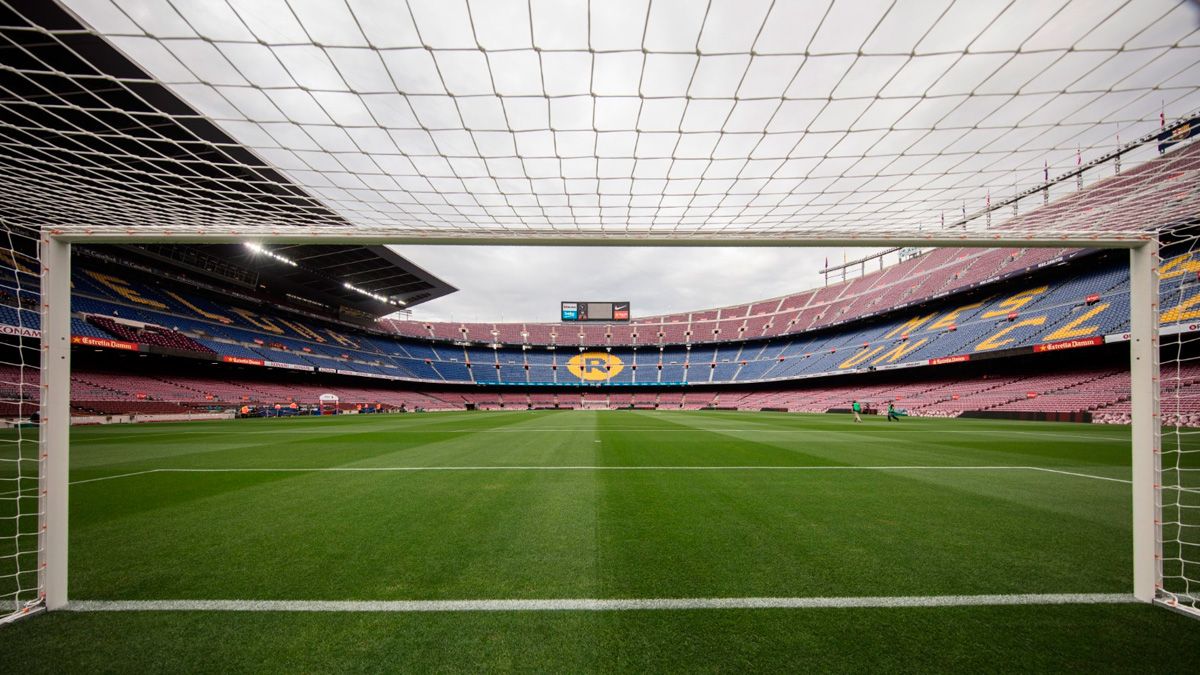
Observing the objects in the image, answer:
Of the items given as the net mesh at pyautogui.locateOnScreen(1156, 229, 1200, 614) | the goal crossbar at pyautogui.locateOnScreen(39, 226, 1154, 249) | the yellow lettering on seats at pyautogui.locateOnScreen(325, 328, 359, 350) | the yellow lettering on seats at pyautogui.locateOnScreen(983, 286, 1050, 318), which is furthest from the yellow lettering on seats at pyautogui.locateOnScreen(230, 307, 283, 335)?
the yellow lettering on seats at pyautogui.locateOnScreen(983, 286, 1050, 318)

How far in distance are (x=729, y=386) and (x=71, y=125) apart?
51.1m

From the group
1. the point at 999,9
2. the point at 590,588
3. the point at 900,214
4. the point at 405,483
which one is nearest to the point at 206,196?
the point at 405,483

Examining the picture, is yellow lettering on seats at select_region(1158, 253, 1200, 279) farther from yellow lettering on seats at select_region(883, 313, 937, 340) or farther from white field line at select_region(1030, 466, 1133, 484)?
yellow lettering on seats at select_region(883, 313, 937, 340)

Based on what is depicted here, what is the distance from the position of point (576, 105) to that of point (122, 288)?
3657 centimetres

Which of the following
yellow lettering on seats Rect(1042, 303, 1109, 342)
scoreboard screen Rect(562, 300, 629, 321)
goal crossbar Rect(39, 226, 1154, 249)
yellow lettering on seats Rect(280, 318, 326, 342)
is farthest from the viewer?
scoreboard screen Rect(562, 300, 629, 321)

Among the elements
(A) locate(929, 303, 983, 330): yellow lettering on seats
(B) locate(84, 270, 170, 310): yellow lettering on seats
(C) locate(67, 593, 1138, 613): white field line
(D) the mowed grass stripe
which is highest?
(B) locate(84, 270, 170, 310): yellow lettering on seats

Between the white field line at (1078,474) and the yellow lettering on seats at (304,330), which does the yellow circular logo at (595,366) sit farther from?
the white field line at (1078,474)

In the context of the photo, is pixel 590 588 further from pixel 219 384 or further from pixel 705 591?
pixel 219 384

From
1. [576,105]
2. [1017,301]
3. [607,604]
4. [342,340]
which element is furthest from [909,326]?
[342,340]

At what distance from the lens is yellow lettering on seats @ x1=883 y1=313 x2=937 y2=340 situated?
34366 mm

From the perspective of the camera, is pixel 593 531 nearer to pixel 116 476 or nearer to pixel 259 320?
pixel 116 476

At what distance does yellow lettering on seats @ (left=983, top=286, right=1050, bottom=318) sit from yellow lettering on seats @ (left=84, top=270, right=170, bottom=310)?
5220 centimetres

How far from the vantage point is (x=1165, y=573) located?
294 centimetres

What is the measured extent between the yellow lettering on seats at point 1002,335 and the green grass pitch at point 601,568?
81.8 feet
